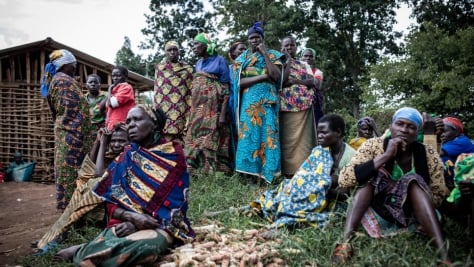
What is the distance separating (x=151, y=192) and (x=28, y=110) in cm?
876

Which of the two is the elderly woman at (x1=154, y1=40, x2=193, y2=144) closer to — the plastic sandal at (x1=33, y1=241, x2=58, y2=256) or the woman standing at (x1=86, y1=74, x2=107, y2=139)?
the woman standing at (x1=86, y1=74, x2=107, y2=139)

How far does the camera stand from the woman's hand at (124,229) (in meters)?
3.13

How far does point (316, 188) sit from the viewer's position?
3.72 metres

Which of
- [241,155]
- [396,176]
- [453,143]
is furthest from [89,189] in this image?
[453,143]

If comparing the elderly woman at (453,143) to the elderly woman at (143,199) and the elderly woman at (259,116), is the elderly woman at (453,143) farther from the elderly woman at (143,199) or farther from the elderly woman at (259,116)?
the elderly woman at (143,199)

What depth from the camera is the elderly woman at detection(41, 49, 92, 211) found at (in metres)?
4.81

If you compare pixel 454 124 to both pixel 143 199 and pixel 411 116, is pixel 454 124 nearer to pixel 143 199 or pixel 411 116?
pixel 411 116

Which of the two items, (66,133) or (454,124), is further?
(66,133)

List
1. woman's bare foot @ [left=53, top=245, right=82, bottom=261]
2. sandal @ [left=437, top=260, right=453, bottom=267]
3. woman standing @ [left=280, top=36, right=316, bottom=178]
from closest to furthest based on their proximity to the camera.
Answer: sandal @ [left=437, top=260, right=453, bottom=267] → woman's bare foot @ [left=53, top=245, right=82, bottom=261] → woman standing @ [left=280, top=36, right=316, bottom=178]

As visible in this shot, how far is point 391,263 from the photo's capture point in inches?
110

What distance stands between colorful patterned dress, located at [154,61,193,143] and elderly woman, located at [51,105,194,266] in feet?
9.45

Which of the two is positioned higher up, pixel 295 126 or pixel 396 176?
pixel 295 126

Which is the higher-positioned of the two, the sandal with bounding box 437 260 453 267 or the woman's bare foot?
the sandal with bounding box 437 260 453 267

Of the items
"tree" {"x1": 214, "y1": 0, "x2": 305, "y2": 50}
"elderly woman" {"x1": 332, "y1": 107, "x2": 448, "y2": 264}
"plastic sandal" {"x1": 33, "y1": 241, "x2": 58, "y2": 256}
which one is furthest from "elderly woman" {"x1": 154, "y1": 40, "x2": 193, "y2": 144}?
"tree" {"x1": 214, "y1": 0, "x2": 305, "y2": 50}
